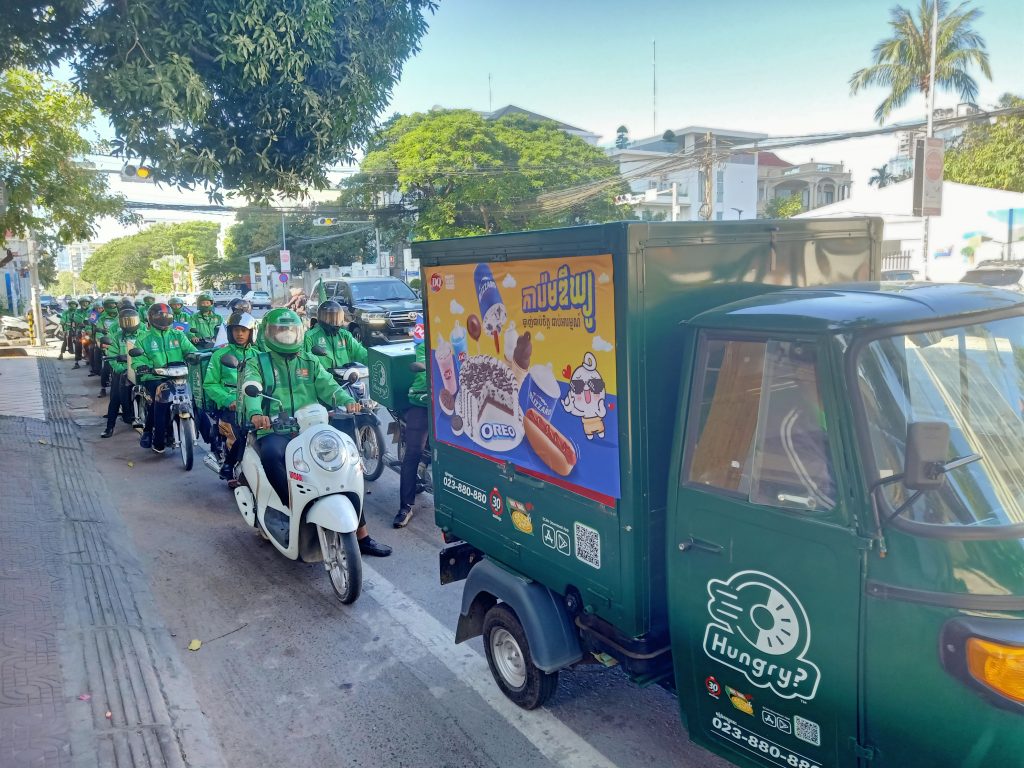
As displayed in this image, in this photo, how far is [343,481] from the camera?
5684 mm

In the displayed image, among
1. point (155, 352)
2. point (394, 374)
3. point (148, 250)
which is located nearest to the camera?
point (394, 374)

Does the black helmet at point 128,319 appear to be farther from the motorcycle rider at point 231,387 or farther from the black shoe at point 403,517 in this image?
the black shoe at point 403,517

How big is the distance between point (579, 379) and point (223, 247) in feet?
287

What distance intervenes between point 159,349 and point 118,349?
2260 mm

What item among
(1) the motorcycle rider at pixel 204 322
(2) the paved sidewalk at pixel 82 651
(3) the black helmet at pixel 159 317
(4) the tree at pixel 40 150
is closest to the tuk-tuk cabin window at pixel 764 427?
(2) the paved sidewalk at pixel 82 651

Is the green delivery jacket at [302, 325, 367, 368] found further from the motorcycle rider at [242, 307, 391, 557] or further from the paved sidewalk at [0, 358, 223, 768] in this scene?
the paved sidewalk at [0, 358, 223, 768]

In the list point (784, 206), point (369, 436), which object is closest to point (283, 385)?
point (369, 436)

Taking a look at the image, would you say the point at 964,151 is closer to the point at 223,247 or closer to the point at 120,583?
the point at 120,583

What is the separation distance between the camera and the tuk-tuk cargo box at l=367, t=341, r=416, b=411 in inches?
316

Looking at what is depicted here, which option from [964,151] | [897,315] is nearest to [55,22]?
[897,315]

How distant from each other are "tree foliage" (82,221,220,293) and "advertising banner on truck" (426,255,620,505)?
89436 millimetres

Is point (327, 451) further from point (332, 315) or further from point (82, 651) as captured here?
point (332, 315)

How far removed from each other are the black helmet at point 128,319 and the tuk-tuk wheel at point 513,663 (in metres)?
9.12

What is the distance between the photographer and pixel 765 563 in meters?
2.74
